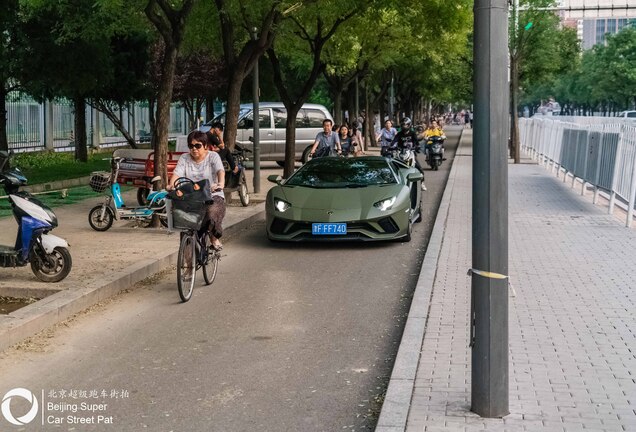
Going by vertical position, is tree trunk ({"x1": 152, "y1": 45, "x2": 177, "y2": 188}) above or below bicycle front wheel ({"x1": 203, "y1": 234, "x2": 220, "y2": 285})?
above

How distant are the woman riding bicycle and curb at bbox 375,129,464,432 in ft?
7.00

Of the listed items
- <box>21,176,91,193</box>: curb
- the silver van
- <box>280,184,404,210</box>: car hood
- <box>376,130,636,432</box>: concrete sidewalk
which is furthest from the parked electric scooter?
the silver van

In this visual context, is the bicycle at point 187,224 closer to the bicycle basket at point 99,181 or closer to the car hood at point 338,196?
the car hood at point 338,196

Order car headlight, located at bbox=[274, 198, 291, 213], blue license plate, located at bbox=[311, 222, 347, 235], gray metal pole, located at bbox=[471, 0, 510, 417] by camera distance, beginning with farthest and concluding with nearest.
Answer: car headlight, located at bbox=[274, 198, 291, 213] < blue license plate, located at bbox=[311, 222, 347, 235] < gray metal pole, located at bbox=[471, 0, 510, 417]

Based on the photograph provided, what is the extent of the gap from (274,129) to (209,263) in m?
21.4

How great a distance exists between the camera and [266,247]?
13.8 metres

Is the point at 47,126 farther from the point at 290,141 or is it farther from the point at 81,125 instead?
the point at 290,141

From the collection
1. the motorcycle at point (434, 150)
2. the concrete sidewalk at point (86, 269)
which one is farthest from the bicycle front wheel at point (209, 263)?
the motorcycle at point (434, 150)

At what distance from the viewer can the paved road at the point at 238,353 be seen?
5996 millimetres

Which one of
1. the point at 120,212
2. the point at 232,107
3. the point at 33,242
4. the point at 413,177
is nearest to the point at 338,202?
the point at 413,177

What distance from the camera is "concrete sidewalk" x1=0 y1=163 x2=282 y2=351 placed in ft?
26.9

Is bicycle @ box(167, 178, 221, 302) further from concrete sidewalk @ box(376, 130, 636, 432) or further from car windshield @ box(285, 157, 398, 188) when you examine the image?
car windshield @ box(285, 157, 398, 188)

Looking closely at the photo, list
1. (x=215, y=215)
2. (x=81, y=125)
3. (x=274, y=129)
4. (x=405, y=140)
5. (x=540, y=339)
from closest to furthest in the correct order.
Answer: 1. (x=540, y=339)
2. (x=215, y=215)
3. (x=405, y=140)
4. (x=274, y=129)
5. (x=81, y=125)

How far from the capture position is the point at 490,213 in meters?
5.50
